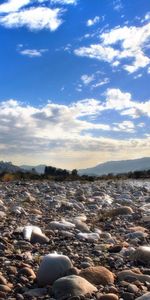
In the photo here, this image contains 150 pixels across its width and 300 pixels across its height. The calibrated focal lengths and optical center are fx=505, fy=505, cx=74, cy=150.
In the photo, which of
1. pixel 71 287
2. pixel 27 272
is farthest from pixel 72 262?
pixel 71 287

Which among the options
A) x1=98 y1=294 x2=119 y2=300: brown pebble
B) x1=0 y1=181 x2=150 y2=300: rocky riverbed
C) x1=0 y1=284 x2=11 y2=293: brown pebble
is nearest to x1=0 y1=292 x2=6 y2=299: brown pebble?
x1=0 y1=181 x2=150 y2=300: rocky riverbed

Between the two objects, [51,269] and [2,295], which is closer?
[2,295]

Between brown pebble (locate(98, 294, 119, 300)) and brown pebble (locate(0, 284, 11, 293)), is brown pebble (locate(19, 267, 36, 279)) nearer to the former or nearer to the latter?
brown pebble (locate(0, 284, 11, 293))

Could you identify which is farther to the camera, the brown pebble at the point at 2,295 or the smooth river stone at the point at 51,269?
the smooth river stone at the point at 51,269

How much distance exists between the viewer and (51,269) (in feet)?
14.3

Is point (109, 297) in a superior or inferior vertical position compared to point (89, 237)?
inferior

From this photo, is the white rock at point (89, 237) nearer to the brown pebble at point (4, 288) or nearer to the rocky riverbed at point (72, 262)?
the rocky riverbed at point (72, 262)

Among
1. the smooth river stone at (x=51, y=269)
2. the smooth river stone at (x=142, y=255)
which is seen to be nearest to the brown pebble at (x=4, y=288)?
the smooth river stone at (x=51, y=269)

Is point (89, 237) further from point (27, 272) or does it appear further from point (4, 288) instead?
point (4, 288)

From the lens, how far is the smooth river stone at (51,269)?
429 cm

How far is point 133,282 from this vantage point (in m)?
4.29

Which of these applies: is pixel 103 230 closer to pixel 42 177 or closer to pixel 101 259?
pixel 101 259

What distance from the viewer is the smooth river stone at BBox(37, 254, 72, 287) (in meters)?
4.29

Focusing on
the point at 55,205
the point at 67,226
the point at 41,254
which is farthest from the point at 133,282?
the point at 55,205
